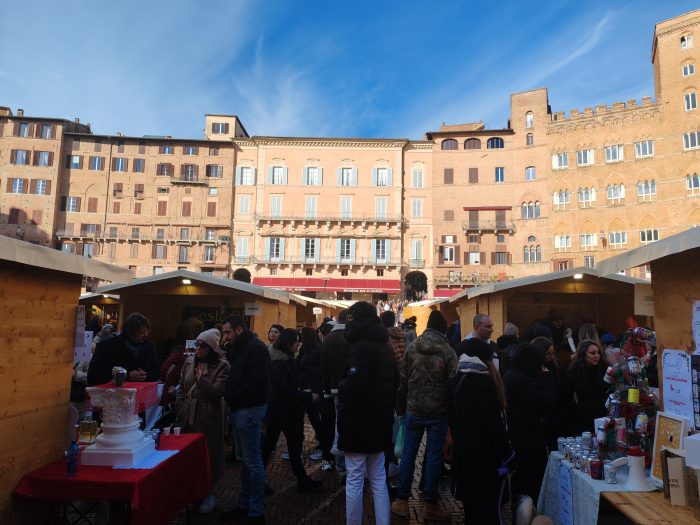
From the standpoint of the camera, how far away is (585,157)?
35.7 metres

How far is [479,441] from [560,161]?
37.4 meters

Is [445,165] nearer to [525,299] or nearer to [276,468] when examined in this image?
[525,299]

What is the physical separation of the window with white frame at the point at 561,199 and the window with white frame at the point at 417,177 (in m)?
10.3

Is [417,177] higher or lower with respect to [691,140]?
lower

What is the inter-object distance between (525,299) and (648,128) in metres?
30.6

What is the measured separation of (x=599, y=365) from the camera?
4.28 m

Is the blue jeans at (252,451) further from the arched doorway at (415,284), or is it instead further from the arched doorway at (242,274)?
the arched doorway at (242,274)

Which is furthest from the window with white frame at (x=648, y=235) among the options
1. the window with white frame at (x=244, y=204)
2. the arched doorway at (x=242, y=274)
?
the window with white frame at (x=244, y=204)

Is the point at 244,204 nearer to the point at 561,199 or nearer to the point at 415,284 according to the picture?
the point at 415,284

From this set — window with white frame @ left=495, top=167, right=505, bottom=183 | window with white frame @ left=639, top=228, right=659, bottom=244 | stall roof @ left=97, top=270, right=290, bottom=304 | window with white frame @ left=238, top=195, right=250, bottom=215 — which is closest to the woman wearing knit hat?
stall roof @ left=97, top=270, right=290, bottom=304

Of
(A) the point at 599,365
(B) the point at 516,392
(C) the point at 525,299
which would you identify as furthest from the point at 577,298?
(B) the point at 516,392

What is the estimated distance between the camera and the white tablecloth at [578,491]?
291 cm

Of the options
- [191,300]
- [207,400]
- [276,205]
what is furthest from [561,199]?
[207,400]

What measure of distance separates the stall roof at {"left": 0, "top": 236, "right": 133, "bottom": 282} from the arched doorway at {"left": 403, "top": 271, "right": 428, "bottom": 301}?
3427 centimetres
